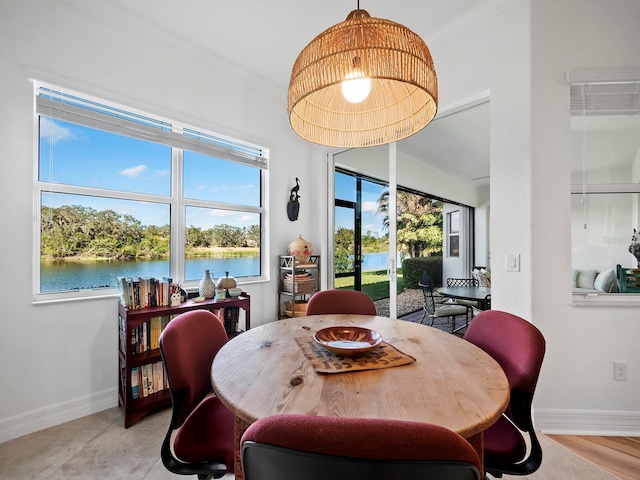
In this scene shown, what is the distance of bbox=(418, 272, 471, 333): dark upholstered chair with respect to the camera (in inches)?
119

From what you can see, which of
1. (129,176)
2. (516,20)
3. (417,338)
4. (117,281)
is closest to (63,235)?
(117,281)

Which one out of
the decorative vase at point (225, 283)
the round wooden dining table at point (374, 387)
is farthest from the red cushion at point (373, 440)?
the decorative vase at point (225, 283)

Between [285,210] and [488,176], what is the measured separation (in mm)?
2020

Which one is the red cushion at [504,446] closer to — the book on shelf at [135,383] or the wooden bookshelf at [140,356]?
the wooden bookshelf at [140,356]

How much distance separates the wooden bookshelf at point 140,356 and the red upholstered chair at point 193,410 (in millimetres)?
881

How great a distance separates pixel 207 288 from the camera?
98.5 inches

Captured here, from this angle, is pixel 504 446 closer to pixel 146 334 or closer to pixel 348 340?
pixel 348 340

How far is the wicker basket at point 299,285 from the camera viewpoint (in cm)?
314

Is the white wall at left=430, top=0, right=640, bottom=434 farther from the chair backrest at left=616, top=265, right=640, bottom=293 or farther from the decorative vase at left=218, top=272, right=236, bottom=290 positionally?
the decorative vase at left=218, top=272, right=236, bottom=290

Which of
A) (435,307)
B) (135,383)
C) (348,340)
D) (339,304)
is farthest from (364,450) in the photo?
(435,307)

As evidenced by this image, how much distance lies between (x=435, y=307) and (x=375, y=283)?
0.65 meters

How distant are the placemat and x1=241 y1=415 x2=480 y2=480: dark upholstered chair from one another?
0.55 m

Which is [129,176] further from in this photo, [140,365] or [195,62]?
[140,365]

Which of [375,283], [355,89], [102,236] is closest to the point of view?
[355,89]
